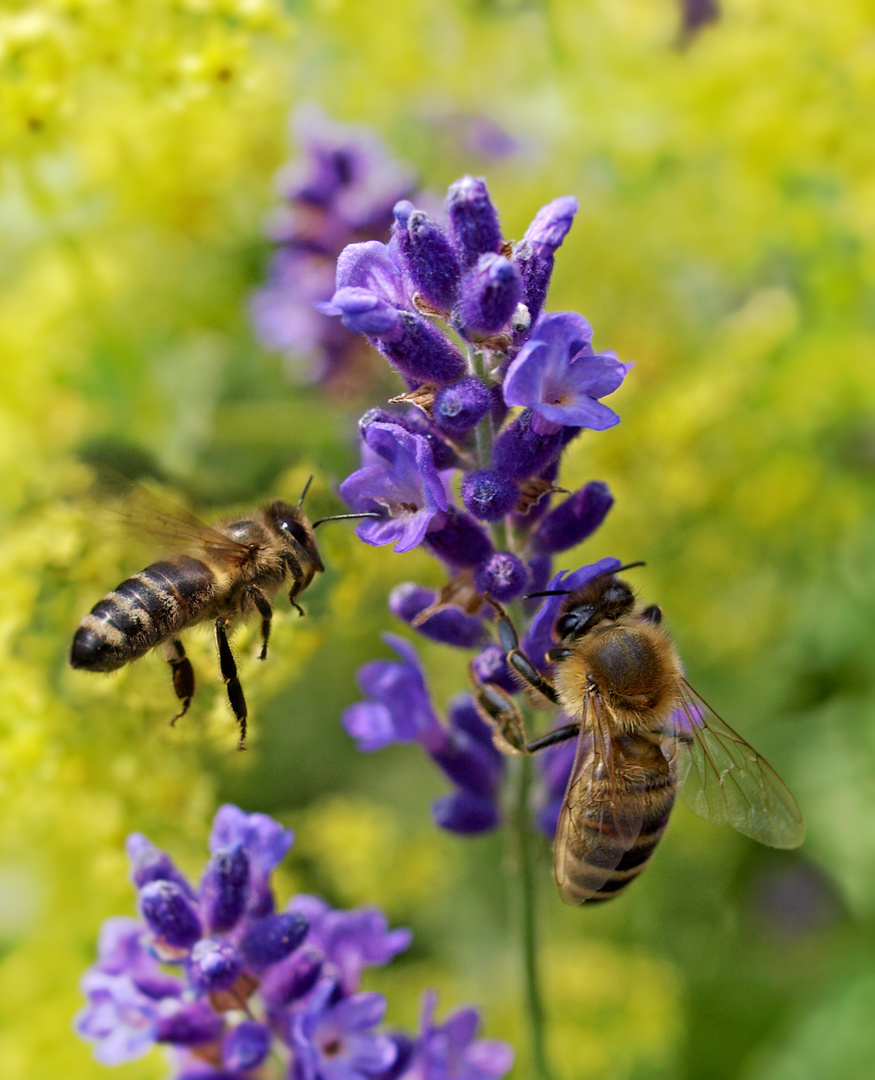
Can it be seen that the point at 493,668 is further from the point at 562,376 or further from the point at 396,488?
the point at 562,376

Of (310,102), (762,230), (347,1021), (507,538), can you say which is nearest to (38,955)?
(347,1021)

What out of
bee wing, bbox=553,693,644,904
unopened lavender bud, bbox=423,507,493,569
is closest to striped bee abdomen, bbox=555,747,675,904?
bee wing, bbox=553,693,644,904

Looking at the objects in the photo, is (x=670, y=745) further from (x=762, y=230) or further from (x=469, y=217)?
(x=762, y=230)

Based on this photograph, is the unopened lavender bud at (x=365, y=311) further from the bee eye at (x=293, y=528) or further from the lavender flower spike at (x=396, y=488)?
the bee eye at (x=293, y=528)

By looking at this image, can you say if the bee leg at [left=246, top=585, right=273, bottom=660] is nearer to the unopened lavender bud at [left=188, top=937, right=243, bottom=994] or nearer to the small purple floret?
the small purple floret

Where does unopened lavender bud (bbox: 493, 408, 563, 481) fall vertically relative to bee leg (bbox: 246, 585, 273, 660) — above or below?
below

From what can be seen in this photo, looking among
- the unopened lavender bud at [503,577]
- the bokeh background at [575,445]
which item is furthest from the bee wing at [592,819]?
the bokeh background at [575,445]
